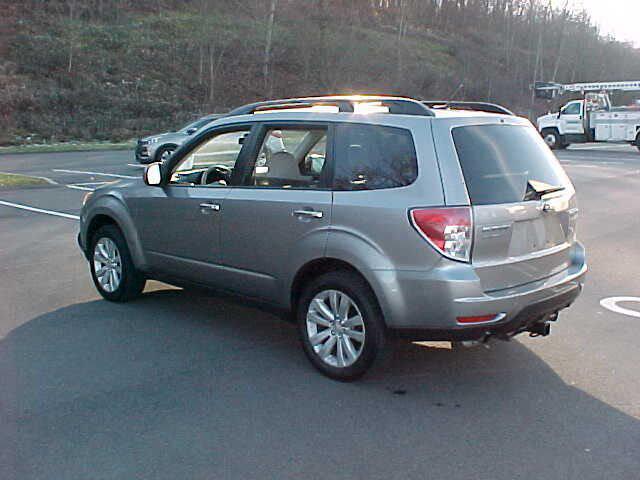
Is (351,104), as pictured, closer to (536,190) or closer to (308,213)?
(308,213)

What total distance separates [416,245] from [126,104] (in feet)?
121

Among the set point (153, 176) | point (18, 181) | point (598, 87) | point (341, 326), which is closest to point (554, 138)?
point (598, 87)

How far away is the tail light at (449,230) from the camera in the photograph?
13.9 feet

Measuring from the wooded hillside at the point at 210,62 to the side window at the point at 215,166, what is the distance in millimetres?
27453

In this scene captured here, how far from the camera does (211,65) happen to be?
4344cm

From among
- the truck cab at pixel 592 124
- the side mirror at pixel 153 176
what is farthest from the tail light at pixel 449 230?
the truck cab at pixel 592 124

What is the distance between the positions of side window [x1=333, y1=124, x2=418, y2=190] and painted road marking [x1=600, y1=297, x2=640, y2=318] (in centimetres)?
310

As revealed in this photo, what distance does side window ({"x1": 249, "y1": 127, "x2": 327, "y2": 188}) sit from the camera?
5.02 metres

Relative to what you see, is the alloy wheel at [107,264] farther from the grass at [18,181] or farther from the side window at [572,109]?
the side window at [572,109]

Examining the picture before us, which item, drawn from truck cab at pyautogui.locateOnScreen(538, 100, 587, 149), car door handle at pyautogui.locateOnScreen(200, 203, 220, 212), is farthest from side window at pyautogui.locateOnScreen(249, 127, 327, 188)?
truck cab at pyautogui.locateOnScreen(538, 100, 587, 149)

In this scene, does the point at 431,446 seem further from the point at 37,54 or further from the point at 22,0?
the point at 22,0

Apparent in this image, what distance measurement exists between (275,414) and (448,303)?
1.23 metres

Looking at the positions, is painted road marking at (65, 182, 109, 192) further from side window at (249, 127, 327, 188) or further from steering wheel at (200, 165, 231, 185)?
side window at (249, 127, 327, 188)

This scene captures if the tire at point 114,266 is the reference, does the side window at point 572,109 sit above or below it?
above
